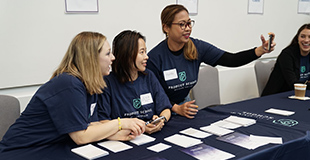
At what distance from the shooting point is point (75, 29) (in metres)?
2.74

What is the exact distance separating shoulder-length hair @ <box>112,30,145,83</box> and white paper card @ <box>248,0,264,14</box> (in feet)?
9.35

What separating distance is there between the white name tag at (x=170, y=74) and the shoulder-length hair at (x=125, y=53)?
432 mm

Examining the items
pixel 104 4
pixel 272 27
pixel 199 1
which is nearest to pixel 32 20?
pixel 104 4

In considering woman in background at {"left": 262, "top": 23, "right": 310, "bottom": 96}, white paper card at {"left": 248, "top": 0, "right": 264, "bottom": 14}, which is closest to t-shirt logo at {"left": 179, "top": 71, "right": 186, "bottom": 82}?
woman in background at {"left": 262, "top": 23, "right": 310, "bottom": 96}

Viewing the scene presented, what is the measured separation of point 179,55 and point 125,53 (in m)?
0.61

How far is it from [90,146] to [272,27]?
3939 millimetres

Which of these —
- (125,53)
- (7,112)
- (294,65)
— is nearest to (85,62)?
(125,53)

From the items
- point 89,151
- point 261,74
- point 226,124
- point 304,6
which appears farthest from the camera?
point 304,6

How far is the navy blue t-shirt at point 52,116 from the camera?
1.43 metres

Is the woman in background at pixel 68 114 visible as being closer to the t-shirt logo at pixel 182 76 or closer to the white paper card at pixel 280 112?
the t-shirt logo at pixel 182 76

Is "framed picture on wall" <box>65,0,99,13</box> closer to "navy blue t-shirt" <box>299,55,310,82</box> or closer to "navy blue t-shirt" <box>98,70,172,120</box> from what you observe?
"navy blue t-shirt" <box>98,70,172,120</box>

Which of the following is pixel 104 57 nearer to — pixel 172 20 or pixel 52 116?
pixel 52 116

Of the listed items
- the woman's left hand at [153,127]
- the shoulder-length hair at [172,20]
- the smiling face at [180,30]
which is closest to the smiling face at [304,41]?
the shoulder-length hair at [172,20]

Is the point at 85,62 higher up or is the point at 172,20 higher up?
the point at 172,20
